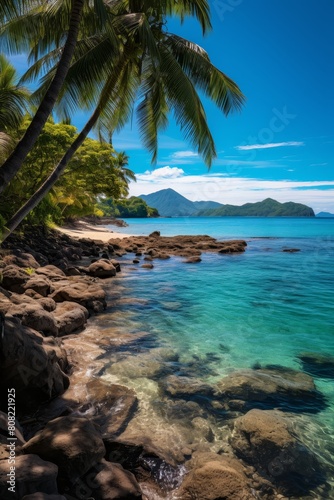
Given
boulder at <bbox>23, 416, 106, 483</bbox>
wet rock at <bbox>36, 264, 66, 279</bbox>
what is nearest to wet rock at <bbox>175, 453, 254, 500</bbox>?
boulder at <bbox>23, 416, 106, 483</bbox>

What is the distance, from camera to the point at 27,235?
2298 cm

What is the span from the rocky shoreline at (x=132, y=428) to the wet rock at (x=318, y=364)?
75 millimetres

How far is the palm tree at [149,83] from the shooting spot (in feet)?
26.9

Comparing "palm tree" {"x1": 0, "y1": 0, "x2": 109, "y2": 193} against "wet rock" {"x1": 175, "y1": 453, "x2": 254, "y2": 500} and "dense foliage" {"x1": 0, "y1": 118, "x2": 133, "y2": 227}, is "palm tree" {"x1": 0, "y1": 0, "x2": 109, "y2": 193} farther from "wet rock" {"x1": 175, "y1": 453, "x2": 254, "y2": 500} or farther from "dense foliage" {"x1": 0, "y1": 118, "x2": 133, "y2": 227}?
"wet rock" {"x1": 175, "y1": 453, "x2": 254, "y2": 500}

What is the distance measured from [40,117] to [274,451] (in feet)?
24.0

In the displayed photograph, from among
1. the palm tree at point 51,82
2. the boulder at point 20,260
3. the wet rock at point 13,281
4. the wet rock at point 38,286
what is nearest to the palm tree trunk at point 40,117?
the palm tree at point 51,82

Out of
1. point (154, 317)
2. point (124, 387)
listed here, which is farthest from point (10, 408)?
point (154, 317)

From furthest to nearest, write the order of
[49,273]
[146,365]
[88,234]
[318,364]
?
[88,234] < [49,273] < [318,364] < [146,365]

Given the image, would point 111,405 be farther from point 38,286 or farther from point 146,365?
point 38,286

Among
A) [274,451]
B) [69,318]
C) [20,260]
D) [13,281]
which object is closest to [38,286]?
[13,281]

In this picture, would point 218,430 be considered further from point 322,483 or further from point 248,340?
point 248,340

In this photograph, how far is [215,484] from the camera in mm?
3867

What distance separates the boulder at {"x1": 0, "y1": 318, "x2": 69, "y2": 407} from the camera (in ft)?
16.8

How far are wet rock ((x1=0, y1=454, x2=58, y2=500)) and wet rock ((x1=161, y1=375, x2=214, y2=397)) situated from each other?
3402 mm
